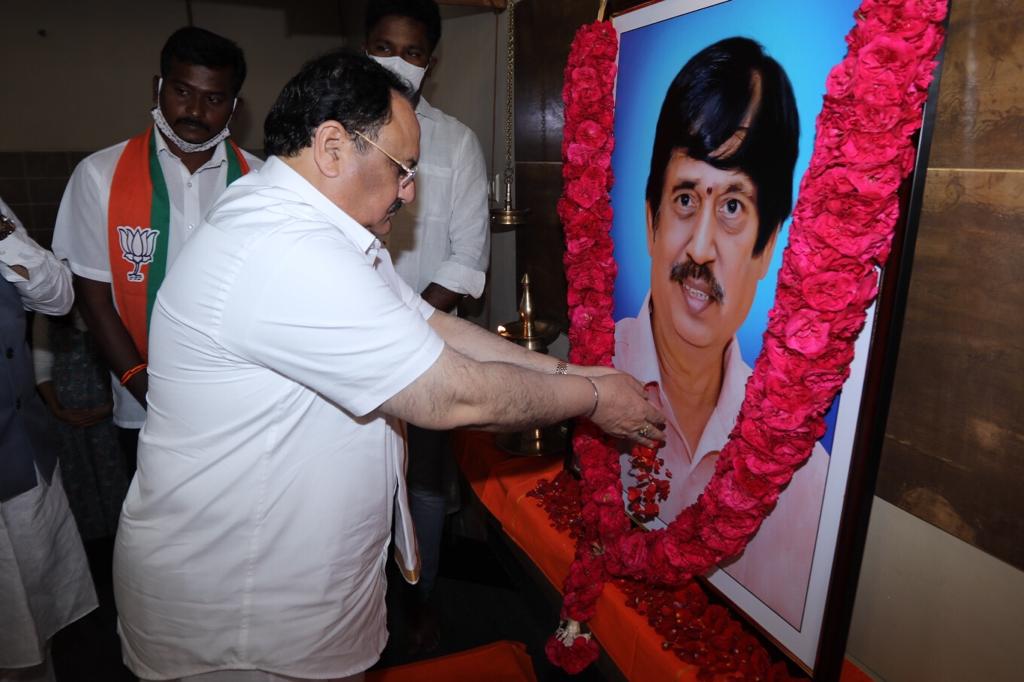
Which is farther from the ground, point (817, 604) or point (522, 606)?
point (817, 604)

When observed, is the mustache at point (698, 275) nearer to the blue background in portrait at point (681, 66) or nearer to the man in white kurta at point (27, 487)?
the blue background in portrait at point (681, 66)

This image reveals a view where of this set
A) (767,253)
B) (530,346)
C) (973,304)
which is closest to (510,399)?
(767,253)

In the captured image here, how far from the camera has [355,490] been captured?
1628 mm

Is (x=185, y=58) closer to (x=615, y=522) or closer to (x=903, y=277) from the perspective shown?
(x=615, y=522)

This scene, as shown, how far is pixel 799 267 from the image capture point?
1.32 m

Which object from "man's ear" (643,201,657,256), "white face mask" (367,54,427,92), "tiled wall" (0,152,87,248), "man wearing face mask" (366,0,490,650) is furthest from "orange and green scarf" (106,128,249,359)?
"tiled wall" (0,152,87,248)

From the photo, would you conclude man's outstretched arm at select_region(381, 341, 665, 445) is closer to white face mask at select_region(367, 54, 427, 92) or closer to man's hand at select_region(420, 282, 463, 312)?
man's hand at select_region(420, 282, 463, 312)

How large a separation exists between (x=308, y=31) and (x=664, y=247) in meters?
5.07

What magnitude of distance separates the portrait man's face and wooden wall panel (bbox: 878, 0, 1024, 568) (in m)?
0.34

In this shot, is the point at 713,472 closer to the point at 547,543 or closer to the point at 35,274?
the point at 547,543

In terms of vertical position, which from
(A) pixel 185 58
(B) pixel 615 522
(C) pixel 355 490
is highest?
(A) pixel 185 58

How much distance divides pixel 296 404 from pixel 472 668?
1945 mm

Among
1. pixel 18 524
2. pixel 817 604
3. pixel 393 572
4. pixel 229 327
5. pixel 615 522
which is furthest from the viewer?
pixel 393 572

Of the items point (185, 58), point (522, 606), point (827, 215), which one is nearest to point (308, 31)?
point (185, 58)
